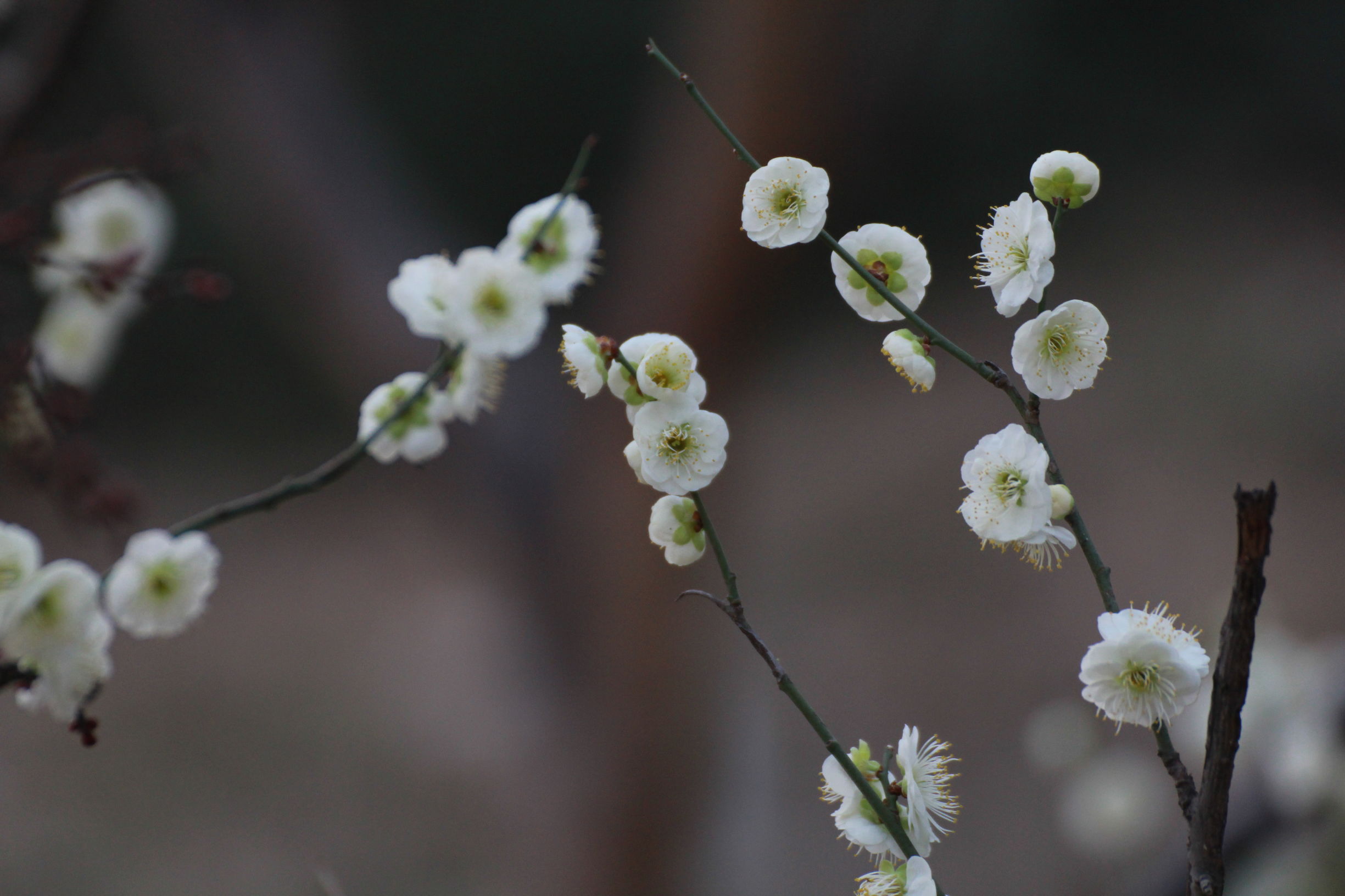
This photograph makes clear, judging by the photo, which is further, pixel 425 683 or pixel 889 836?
pixel 425 683

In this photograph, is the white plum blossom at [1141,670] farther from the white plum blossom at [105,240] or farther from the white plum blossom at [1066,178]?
the white plum blossom at [105,240]

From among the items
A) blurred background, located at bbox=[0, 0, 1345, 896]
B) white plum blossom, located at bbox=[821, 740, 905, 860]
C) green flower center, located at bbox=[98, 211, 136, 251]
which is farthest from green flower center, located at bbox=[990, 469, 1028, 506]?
blurred background, located at bbox=[0, 0, 1345, 896]

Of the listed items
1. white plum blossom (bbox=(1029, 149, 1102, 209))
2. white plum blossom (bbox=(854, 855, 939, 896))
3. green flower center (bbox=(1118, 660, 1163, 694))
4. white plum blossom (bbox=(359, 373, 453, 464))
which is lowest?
white plum blossom (bbox=(854, 855, 939, 896))

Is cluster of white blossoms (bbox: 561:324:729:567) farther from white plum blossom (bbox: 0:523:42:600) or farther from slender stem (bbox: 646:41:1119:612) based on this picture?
white plum blossom (bbox: 0:523:42:600)

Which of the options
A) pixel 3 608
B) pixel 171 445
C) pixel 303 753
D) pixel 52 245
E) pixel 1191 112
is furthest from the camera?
pixel 171 445

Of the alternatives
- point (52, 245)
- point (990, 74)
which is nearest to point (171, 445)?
point (990, 74)

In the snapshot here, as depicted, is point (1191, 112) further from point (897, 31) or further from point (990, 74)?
point (897, 31)

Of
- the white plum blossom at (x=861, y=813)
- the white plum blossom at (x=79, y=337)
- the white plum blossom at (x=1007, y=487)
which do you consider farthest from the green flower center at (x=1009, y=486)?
the white plum blossom at (x=79, y=337)
